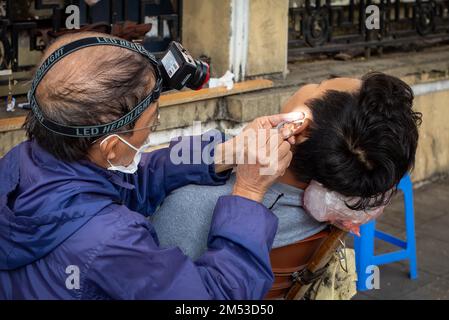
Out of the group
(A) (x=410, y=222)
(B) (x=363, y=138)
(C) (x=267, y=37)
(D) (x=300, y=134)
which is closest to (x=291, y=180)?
(D) (x=300, y=134)

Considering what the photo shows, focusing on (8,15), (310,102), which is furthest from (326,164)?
(8,15)

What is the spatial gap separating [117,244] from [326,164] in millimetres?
751

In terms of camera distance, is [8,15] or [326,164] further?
[8,15]

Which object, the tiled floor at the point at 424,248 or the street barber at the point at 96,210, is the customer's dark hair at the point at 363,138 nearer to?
the street barber at the point at 96,210

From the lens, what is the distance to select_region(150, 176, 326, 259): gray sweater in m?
2.30

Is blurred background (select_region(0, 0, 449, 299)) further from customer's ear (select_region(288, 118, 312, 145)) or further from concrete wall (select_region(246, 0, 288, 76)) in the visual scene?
customer's ear (select_region(288, 118, 312, 145))

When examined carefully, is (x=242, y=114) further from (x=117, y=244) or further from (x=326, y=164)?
(x=117, y=244)

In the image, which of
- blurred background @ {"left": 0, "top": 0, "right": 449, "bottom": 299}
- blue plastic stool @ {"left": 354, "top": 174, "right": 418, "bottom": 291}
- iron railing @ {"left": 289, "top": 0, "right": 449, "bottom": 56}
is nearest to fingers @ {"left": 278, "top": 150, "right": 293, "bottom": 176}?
blurred background @ {"left": 0, "top": 0, "right": 449, "bottom": 299}

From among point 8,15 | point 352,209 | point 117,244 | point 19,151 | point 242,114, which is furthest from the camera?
point 242,114

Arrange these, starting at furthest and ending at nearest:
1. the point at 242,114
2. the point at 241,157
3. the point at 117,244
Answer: the point at 242,114, the point at 241,157, the point at 117,244

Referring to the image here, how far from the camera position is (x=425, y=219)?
565cm

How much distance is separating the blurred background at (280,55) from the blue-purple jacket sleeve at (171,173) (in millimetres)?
1183

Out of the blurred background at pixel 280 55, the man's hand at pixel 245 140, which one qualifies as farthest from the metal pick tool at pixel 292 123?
the blurred background at pixel 280 55

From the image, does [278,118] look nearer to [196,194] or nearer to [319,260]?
[196,194]
